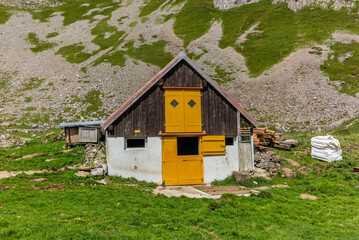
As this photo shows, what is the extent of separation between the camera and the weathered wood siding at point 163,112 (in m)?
19.3

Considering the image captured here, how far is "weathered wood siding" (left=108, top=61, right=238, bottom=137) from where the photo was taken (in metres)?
19.3

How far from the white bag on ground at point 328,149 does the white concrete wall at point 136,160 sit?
14.9 metres

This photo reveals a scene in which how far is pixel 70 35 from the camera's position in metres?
90.9

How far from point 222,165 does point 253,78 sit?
1739 inches

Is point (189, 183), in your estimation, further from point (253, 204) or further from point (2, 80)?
point (2, 80)

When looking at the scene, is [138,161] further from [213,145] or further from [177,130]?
[213,145]

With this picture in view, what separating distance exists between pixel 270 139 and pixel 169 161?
1442cm

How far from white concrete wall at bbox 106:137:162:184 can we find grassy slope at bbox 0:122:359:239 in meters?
0.80

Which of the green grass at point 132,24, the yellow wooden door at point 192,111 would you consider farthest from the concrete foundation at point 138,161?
the green grass at point 132,24

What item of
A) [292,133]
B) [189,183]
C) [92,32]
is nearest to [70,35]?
[92,32]

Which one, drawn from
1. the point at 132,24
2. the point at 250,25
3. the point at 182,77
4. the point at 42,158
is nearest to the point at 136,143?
A: the point at 182,77

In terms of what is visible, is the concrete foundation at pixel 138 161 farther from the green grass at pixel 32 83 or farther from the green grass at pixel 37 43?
the green grass at pixel 37 43

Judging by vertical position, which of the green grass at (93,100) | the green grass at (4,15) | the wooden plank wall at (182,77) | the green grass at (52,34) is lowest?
the wooden plank wall at (182,77)

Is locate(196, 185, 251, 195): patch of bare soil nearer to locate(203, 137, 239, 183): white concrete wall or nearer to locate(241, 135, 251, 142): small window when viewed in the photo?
locate(203, 137, 239, 183): white concrete wall
